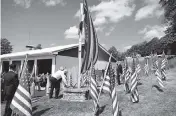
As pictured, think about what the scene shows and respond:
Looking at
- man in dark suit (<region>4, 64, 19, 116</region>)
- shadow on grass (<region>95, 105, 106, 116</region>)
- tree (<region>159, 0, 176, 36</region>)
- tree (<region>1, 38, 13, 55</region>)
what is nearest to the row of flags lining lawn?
shadow on grass (<region>95, 105, 106, 116</region>)

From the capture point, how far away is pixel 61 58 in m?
14.1

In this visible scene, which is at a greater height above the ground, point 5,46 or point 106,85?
point 5,46

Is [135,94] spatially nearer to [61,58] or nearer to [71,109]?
[71,109]

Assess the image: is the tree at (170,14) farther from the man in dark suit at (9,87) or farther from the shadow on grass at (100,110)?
the man in dark suit at (9,87)

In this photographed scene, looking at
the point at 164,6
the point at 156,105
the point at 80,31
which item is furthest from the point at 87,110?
the point at 164,6

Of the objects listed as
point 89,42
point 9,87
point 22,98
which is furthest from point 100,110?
point 9,87

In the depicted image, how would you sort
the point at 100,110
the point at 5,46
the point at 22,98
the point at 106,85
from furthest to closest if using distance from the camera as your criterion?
the point at 5,46 → the point at 100,110 → the point at 106,85 → the point at 22,98

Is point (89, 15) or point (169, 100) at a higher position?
point (89, 15)

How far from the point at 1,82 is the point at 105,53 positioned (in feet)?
45.2

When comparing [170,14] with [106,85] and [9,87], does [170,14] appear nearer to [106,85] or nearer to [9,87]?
[106,85]

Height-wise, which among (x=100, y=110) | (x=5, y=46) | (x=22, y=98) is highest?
(x=5, y=46)

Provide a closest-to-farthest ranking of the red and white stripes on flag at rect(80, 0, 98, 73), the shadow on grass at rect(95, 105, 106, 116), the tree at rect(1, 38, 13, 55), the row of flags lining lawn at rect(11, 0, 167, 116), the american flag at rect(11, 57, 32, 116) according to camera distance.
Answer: the american flag at rect(11, 57, 32, 116) < the row of flags lining lawn at rect(11, 0, 167, 116) < the shadow on grass at rect(95, 105, 106, 116) < the red and white stripes on flag at rect(80, 0, 98, 73) < the tree at rect(1, 38, 13, 55)

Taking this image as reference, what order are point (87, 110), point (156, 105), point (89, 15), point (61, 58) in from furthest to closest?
point (61, 58)
point (89, 15)
point (156, 105)
point (87, 110)

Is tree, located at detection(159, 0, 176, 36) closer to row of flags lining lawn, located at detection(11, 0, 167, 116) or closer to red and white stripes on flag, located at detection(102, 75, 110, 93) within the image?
row of flags lining lawn, located at detection(11, 0, 167, 116)
